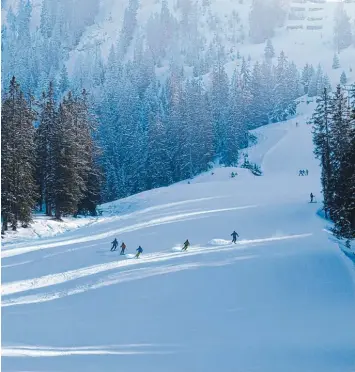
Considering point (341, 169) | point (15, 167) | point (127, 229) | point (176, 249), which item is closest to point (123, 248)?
point (176, 249)

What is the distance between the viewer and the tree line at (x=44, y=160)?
130 feet

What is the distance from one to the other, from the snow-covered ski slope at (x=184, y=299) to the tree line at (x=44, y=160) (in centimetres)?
569

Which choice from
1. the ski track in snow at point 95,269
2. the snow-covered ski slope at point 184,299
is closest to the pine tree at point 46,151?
the snow-covered ski slope at point 184,299

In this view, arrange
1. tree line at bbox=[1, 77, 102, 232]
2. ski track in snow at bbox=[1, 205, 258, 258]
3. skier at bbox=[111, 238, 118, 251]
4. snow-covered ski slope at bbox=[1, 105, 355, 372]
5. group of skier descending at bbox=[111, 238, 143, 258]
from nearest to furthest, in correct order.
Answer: snow-covered ski slope at bbox=[1, 105, 355, 372], group of skier descending at bbox=[111, 238, 143, 258], skier at bbox=[111, 238, 118, 251], ski track in snow at bbox=[1, 205, 258, 258], tree line at bbox=[1, 77, 102, 232]

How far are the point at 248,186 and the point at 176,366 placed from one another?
4933 centimetres

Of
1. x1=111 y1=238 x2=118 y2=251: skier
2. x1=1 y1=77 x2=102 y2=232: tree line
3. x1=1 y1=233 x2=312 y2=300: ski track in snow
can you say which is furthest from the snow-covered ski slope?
x1=1 y1=77 x2=102 y2=232: tree line

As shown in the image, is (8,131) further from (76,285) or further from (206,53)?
(206,53)

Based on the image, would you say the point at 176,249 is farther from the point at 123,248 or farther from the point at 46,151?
the point at 46,151

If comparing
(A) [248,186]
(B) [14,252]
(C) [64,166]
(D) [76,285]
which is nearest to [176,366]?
(D) [76,285]

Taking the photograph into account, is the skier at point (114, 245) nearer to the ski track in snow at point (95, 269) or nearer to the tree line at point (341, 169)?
the ski track in snow at point (95, 269)

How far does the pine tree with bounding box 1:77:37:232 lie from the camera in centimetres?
3888

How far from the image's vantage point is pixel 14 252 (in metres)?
32.6

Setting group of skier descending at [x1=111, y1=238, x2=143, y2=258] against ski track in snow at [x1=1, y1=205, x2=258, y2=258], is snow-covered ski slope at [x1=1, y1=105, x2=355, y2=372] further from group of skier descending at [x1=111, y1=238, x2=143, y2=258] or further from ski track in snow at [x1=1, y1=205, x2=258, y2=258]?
group of skier descending at [x1=111, y1=238, x2=143, y2=258]

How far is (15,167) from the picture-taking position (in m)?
40.2
